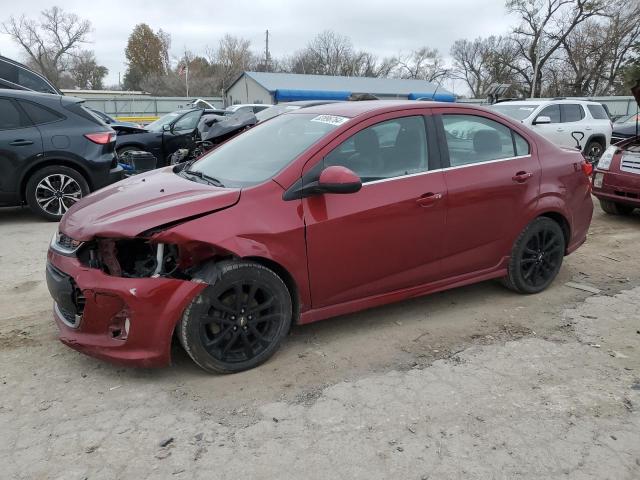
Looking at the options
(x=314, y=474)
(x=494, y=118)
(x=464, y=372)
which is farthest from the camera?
(x=494, y=118)

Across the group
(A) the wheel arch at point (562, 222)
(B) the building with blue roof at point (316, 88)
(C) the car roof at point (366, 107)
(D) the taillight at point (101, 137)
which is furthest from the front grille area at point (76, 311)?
(B) the building with blue roof at point (316, 88)

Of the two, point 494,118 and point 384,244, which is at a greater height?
point 494,118

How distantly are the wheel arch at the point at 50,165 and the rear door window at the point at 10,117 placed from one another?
0.53m

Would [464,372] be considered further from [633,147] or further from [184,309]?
[633,147]

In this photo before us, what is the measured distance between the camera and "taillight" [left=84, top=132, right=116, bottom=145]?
7281 millimetres

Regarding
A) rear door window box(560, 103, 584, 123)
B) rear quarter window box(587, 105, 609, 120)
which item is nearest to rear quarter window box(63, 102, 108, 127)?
rear door window box(560, 103, 584, 123)

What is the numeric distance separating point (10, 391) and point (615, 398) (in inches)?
138

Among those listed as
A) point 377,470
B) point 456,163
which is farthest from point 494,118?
point 377,470

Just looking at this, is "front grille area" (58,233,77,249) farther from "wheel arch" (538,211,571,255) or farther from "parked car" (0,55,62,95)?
"parked car" (0,55,62,95)

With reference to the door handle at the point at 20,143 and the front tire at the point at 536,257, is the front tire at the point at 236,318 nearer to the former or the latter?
the front tire at the point at 536,257

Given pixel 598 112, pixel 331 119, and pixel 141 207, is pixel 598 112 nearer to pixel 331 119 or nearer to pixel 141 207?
pixel 331 119

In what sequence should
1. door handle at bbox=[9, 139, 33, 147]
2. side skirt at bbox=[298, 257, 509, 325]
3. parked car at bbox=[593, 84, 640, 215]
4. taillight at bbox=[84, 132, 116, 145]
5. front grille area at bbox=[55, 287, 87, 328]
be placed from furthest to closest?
taillight at bbox=[84, 132, 116, 145]
parked car at bbox=[593, 84, 640, 215]
door handle at bbox=[9, 139, 33, 147]
side skirt at bbox=[298, 257, 509, 325]
front grille area at bbox=[55, 287, 87, 328]

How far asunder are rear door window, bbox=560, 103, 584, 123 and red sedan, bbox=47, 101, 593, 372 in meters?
9.07

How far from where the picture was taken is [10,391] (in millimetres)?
3076
